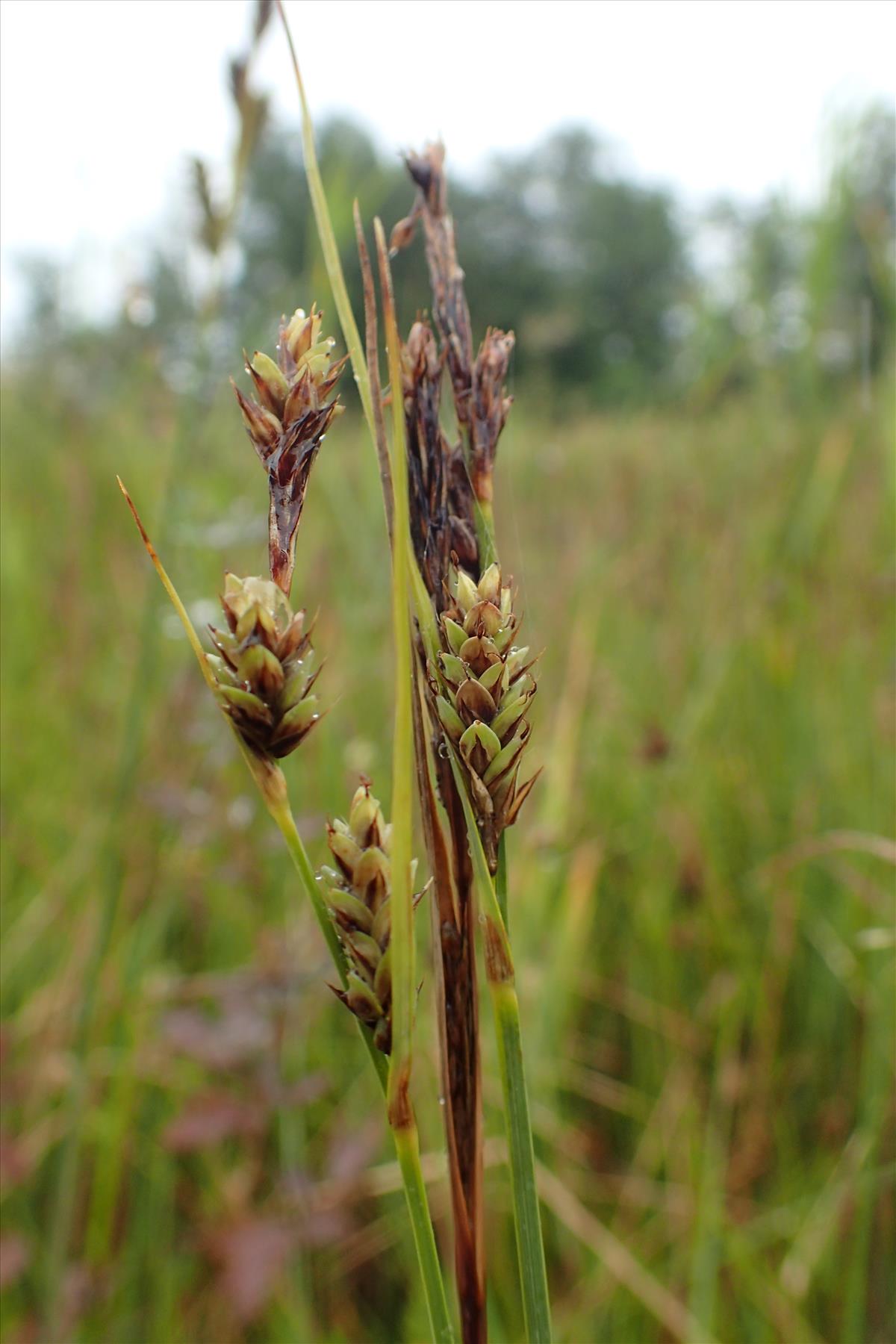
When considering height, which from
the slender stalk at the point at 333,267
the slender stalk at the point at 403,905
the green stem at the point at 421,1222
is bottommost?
the green stem at the point at 421,1222

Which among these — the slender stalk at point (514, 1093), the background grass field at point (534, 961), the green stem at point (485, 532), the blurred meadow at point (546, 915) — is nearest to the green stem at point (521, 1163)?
the slender stalk at point (514, 1093)

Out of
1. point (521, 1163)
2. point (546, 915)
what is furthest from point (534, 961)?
point (521, 1163)

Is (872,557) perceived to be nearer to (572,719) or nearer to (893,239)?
(893,239)

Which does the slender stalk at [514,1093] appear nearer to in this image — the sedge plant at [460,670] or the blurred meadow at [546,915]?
the sedge plant at [460,670]

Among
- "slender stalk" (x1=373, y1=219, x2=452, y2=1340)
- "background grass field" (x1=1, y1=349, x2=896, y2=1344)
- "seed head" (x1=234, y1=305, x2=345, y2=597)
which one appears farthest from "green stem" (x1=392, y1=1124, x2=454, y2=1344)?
"background grass field" (x1=1, y1=349, x2=896, y2=1344)

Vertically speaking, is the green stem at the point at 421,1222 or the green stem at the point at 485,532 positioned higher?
the green stem at the point at 485,532

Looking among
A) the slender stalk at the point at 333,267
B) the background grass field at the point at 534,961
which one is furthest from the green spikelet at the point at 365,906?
the background grass field at the point at 534,961

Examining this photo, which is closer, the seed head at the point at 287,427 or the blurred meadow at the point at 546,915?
the seed head at the point at 287,427
